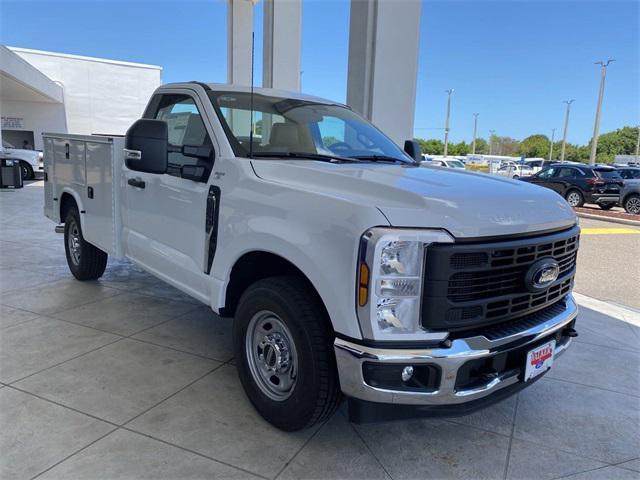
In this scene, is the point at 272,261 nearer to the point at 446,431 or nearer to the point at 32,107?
the point at 446,431

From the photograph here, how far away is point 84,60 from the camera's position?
3166 centimetres

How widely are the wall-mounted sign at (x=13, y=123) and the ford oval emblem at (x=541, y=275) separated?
3423 cm

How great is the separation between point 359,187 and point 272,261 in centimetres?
76

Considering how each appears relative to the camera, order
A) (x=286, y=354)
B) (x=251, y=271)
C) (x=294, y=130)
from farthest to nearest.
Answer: (x=294, y=130), (x=251, y=271), (x=286, y=354)

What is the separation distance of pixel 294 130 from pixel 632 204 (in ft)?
57.6

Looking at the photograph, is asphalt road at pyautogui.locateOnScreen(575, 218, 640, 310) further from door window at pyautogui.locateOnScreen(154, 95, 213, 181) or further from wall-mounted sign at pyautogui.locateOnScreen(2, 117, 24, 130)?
wall-mounted sign at pyautogui.locateOnScreen(2, 117, 24, 130)

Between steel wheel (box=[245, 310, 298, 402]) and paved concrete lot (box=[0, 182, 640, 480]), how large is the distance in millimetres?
241

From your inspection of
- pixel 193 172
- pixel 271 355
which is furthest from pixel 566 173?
pixel 271 355

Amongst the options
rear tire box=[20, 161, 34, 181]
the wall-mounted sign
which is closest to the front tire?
rear tire box=[20, 161, 34, 181]

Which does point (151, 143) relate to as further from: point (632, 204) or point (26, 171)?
point (26, 171)

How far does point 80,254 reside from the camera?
220 inches

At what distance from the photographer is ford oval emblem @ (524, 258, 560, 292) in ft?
8.32

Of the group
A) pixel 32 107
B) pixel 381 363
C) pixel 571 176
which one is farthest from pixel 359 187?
pixel 32 107

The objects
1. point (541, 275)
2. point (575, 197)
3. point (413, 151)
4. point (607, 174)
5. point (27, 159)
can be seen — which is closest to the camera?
point (541, 275)
